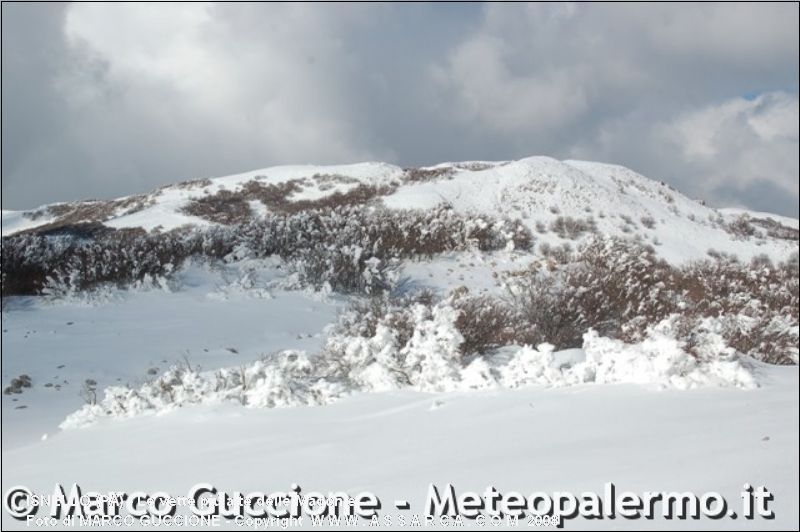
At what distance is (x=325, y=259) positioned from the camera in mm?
11938

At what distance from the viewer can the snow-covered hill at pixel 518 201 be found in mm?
20328

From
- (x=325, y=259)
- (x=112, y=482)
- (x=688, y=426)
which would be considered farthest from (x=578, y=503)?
(x=325, y=259)

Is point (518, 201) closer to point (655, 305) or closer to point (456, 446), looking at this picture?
point (655, 305)

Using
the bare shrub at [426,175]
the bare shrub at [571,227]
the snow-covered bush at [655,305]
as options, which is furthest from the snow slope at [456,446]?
the bare shrub at [426,175]

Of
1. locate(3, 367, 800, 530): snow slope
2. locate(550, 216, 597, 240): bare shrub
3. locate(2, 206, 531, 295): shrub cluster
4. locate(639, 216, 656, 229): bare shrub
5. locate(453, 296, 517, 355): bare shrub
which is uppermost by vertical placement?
locate(639, 216, 656, 229): bare shrub

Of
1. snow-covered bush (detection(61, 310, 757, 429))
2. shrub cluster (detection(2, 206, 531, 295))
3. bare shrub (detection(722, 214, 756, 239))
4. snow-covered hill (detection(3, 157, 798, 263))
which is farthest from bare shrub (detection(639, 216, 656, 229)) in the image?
snow-covered bush (detection(61, 310, 757, 429))

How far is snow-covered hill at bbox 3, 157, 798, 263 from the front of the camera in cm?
2033

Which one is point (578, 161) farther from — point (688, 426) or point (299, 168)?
point (688, 426)

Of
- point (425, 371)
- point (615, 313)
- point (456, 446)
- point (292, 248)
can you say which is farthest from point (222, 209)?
point (456, 446)

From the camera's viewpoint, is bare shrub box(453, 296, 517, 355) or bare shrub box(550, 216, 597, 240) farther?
bare shrub box(550, 216, 597, 240)

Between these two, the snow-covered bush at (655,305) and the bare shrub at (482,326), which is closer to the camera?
the snow-covered bush at (655,305)

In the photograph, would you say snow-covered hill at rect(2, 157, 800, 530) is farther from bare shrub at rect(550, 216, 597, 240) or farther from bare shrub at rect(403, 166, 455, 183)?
bare shrub at rect(403, 166, 455, 183)

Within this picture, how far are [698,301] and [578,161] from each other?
88.9ft

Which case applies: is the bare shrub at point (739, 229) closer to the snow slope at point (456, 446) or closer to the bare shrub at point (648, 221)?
the bare shrub at point (648, 221)
